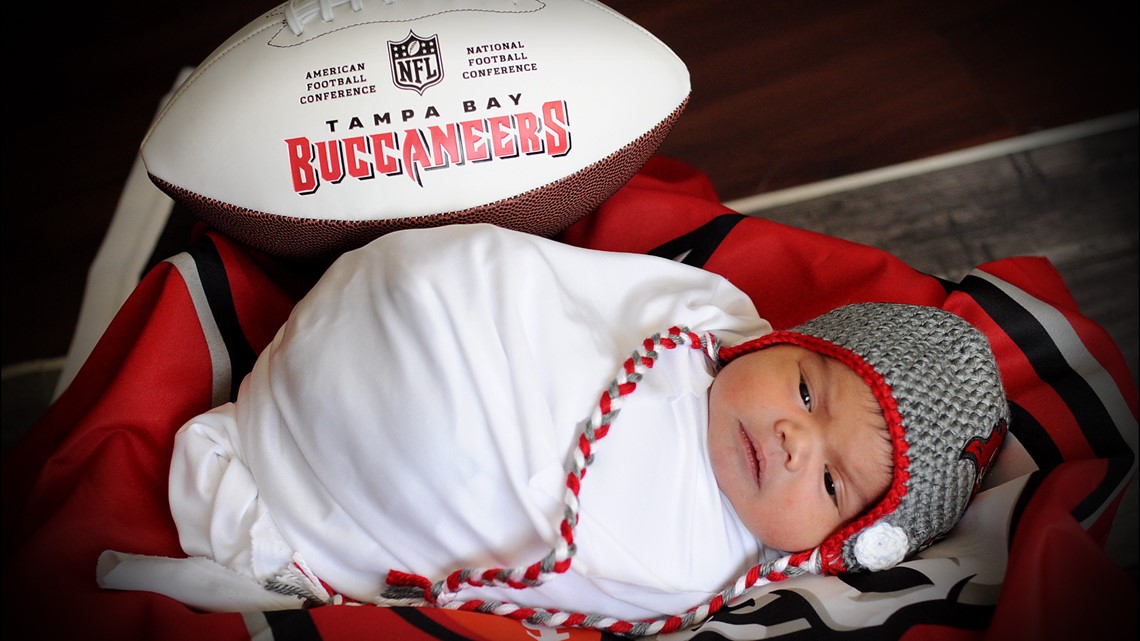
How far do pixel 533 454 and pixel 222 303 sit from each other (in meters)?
0.49

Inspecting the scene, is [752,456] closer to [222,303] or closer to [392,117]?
[392,117]

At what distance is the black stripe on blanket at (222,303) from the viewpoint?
3.83 feet

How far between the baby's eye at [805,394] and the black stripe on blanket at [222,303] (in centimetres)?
71

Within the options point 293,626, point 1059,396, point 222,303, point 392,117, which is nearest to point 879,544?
point 1059,396

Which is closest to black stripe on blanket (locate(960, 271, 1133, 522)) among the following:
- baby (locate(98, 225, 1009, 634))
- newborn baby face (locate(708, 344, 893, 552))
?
baby (locate(98, 225, 1009, 634))

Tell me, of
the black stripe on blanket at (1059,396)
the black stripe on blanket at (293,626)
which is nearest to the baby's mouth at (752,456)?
the black stripe on blanket at (1059,396)

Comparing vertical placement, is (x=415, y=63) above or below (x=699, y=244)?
above

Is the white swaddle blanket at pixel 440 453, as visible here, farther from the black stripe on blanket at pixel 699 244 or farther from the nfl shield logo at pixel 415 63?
the black stripe on blanket at pixel 699 244

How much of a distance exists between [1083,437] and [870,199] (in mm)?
785

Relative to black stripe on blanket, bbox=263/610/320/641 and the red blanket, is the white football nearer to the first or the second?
the red blanket

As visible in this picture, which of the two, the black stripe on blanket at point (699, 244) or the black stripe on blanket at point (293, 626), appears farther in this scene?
the black stripe on blanket at point (699, 244)

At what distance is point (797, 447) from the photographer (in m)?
1.00

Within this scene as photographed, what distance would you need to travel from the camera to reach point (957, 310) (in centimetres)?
128

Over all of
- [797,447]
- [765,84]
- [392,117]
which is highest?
[392,117]
